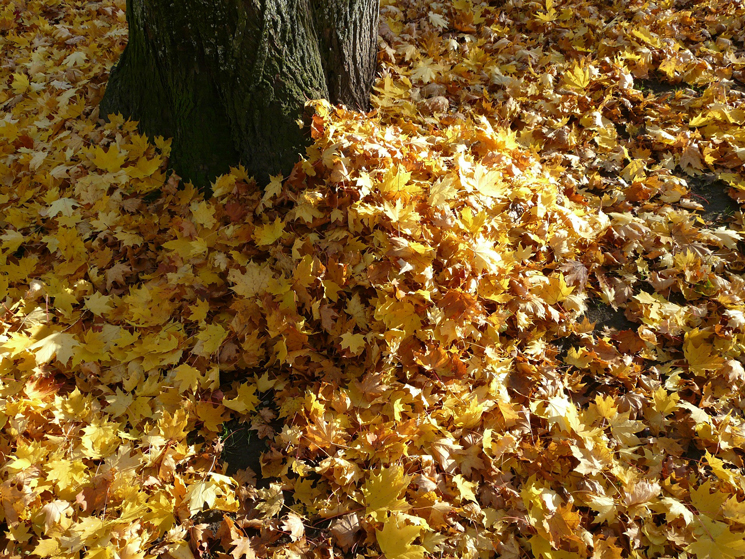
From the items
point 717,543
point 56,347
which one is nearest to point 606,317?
point 717,543

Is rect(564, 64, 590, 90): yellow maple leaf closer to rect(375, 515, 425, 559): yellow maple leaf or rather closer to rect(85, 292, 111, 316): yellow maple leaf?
rect(375, 515, 425, 559): yellow maple leaf

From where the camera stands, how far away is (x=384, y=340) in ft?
8.17

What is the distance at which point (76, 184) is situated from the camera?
3.28m

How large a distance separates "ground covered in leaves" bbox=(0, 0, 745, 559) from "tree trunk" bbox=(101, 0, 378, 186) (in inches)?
7.7

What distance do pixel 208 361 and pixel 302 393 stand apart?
1.76ft

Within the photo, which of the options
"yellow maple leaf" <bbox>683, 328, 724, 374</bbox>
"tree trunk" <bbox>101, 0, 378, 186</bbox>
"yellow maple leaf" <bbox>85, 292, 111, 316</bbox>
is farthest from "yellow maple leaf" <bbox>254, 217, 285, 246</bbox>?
"yellow maple leaf" <bbox>683, 328, 724, 374</bbox>

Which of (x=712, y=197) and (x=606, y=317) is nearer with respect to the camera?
(x=606, y=317)

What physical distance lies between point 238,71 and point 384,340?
70.4 inches

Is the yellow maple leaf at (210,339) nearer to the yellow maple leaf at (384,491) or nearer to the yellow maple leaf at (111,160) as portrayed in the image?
the yellow maple leaf at (384,491)

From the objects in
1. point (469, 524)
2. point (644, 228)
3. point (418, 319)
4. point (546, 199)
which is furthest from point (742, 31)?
point (469, 524)

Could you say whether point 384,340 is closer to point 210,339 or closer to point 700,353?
point 210,339

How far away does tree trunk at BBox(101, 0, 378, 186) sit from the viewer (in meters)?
2.80

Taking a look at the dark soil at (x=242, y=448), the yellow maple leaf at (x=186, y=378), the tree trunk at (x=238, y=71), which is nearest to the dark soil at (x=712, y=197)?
the tree trunk at (x=238, y=71)

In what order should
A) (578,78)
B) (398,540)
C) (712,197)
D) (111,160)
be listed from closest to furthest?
(398,540)
(111,160)
(712,197)
(578,78)
